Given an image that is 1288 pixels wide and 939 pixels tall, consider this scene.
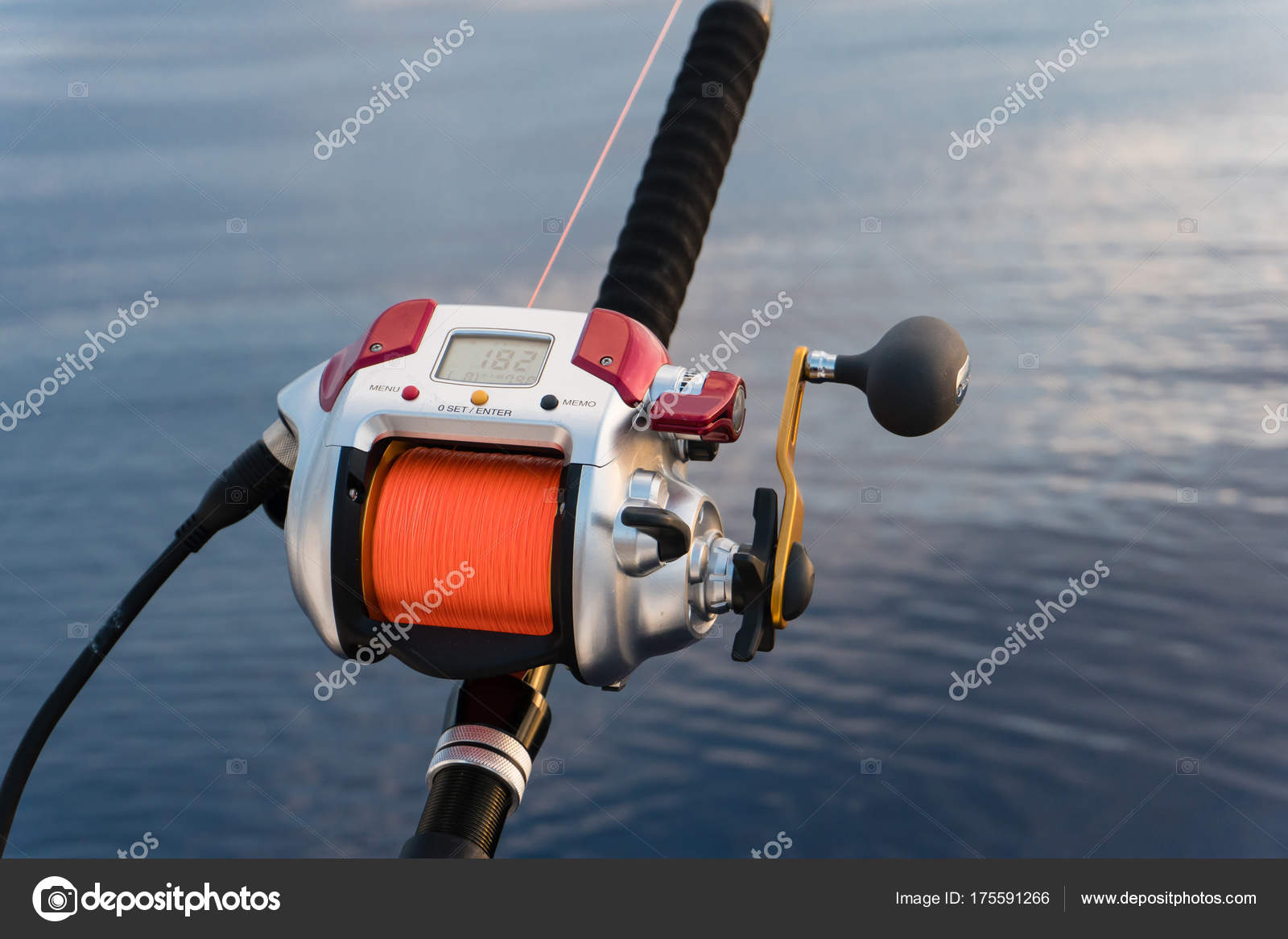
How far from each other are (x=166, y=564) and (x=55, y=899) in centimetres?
43

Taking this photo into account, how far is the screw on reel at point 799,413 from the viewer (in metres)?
1.53

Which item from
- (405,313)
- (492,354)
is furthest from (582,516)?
(405,313)

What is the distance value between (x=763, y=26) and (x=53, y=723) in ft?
4.55

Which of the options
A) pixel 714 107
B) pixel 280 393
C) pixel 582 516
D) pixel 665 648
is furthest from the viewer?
pixel 714 107

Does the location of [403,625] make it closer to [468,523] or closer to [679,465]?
[468,523]

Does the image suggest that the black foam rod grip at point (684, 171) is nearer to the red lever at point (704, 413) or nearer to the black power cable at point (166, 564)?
the red lever at point (704, 413)

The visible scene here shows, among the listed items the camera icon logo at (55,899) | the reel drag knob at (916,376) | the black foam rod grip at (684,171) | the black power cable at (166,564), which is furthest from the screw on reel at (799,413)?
the camera icon logo at (55,899)

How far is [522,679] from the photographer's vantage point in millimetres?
1820

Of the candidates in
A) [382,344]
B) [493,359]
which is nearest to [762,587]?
[493,359]

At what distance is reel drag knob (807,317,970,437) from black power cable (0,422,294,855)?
0.76 meters

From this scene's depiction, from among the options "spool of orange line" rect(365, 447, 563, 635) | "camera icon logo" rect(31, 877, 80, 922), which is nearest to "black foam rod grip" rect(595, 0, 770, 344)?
"spool of orange line" rect(365, 447, 563, 635)

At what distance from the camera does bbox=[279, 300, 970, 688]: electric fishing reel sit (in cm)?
153

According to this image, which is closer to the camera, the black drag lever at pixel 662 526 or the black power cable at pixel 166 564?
the black drag lever at pixel 662 526

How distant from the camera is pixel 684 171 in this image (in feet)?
6.37
